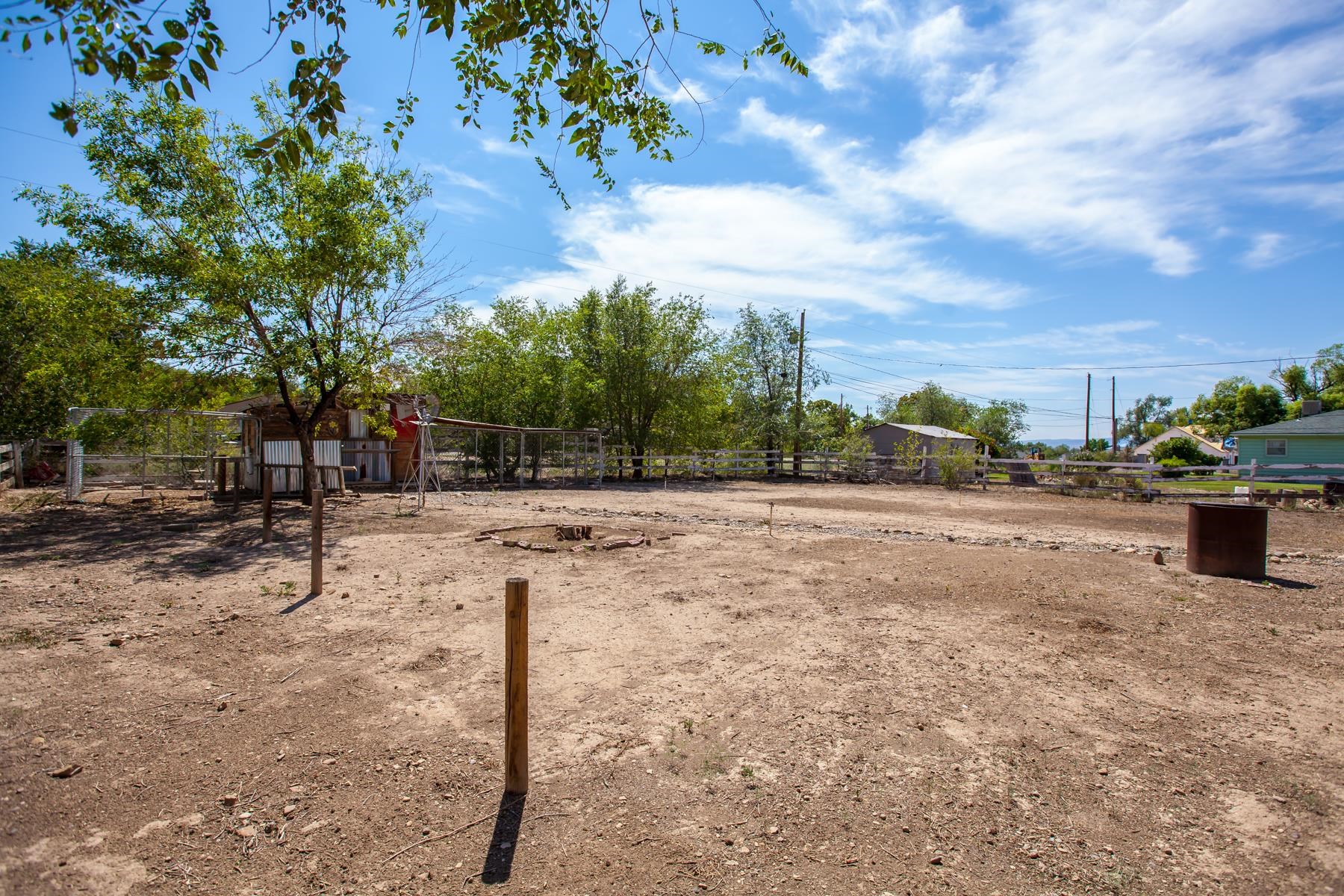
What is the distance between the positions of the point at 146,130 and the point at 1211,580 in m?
18.1

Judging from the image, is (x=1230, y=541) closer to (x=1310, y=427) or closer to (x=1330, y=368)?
(x=1310, y=427)

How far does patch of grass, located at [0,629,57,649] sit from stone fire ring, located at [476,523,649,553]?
207 inches

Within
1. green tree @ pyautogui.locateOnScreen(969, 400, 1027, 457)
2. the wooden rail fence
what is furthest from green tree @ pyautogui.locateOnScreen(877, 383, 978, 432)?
the wooden rail fence

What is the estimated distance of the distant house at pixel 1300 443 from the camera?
2961cm

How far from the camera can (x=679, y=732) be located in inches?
158

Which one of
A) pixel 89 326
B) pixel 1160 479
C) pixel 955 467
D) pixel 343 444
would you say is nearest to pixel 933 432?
pixel 955 467

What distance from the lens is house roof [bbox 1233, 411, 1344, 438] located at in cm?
2930

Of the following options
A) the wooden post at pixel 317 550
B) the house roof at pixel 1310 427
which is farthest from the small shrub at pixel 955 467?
the wooden post at pixel 317 550

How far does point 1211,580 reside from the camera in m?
7.94

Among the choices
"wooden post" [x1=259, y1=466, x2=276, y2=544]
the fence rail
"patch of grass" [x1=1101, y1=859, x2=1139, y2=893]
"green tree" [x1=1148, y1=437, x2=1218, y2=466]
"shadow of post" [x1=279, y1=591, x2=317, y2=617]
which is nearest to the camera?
"patch of grass" [x1=1101, y1=859, x2=1139, y2=893]

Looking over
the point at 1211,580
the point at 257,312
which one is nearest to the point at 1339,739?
the point at 1211,580

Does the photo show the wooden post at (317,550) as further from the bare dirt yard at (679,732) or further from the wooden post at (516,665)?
the wooden post at (516,665)

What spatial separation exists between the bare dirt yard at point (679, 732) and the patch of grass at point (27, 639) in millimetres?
38

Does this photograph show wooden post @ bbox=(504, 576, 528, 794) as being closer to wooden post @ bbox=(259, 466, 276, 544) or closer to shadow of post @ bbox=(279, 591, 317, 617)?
shadow of post @ bbox=(279, 591, 317, 617)
